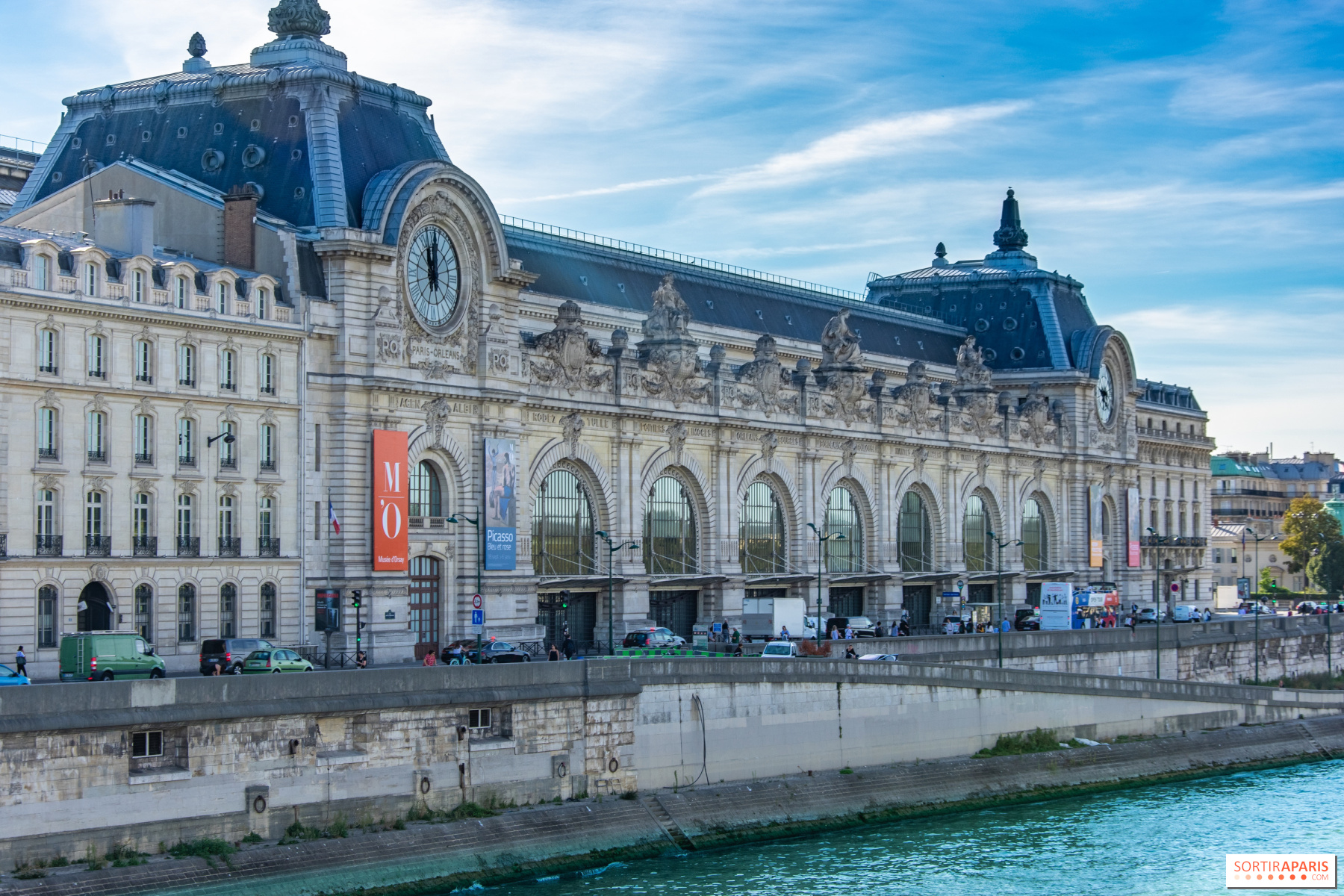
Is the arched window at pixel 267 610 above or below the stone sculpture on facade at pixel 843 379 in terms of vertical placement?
below

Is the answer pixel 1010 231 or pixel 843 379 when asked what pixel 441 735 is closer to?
pixel 843 379

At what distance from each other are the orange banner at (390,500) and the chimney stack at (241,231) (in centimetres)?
759

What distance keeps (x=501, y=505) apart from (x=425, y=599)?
4996 mm

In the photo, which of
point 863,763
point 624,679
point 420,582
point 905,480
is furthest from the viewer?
Result: point 905,480

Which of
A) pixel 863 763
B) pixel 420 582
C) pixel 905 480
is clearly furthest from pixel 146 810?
pixel 905 480

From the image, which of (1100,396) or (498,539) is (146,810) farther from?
(1100,396)

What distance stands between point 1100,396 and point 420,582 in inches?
2661

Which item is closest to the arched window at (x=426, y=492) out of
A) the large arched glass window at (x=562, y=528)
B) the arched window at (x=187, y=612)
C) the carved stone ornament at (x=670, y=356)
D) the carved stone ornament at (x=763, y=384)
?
the large arched glass window at (x=562, y=528)

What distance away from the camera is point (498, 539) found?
7738 centimetres

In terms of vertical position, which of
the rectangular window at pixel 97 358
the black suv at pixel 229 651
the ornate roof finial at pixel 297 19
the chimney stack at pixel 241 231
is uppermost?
the ornate roof finial at pixel 297 19

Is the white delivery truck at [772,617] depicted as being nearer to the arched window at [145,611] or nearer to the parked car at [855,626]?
the parked car at [855,626]

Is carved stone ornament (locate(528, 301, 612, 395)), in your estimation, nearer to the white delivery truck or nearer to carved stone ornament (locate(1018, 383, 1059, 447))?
the white delivery truck

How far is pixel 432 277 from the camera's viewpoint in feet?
249

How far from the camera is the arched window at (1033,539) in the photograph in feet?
397
